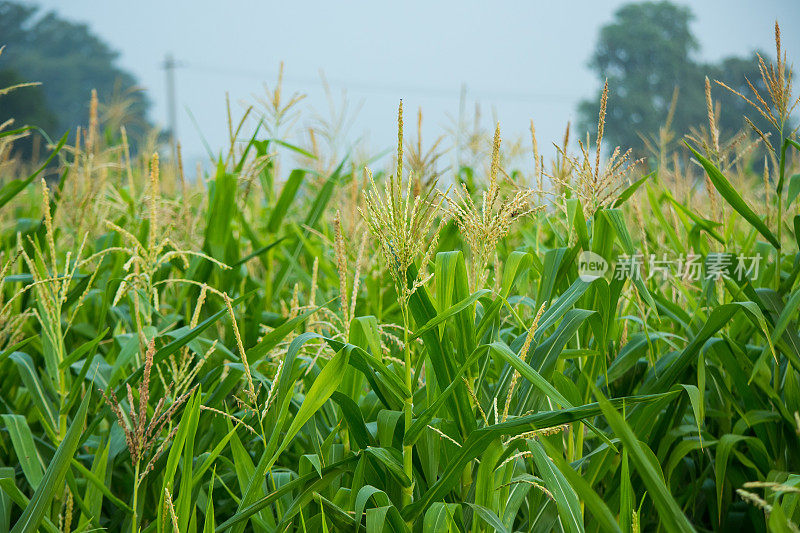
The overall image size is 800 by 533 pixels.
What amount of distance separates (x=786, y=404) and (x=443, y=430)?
2.19 feet

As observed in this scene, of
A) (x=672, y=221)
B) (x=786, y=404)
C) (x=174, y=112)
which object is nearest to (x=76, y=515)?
(x=786, y=404)

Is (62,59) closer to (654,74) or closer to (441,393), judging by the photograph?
(654,74)

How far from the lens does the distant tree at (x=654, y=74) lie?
2777 centimetres

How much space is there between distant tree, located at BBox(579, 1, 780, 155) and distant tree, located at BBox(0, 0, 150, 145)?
79.2ft

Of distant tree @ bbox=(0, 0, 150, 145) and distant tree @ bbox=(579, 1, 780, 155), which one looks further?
distant tree @ bbox=(0, 0, 150, 145)

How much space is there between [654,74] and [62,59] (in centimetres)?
3264

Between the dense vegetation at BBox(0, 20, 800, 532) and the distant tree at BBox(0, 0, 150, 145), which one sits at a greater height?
the distant tree at BBox(0, 0, 150, 145)

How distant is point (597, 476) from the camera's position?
1.12 m

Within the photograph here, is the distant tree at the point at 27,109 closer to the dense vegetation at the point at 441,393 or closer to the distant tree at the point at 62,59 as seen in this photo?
the distant tree at the point at 62,59

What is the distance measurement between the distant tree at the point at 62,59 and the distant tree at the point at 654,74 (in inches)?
950

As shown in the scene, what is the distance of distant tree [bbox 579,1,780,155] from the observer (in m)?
27.8

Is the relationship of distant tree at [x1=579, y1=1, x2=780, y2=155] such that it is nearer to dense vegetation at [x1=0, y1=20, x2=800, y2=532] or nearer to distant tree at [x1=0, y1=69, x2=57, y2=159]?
distant tree at [x1=0, y1=69, x2=57, y2=159]

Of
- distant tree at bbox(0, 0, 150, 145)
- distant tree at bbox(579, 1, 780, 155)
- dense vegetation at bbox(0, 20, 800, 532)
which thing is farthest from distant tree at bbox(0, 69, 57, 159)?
dense vegetation at bbox(0, 20, 800, 532)

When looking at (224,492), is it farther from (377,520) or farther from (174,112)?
(174,112)
